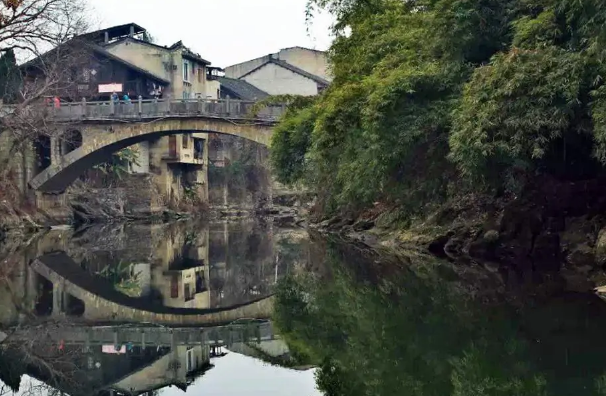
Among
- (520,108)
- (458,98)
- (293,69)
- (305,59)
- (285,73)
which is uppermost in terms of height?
(305,59)

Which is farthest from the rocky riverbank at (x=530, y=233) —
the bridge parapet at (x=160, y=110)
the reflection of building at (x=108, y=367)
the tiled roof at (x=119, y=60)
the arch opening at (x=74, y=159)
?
the tiled roof at (x=119, y=60)

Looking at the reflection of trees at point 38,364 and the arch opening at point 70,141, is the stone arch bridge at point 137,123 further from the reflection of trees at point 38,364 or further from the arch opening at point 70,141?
the reflection of trees at point 38,364

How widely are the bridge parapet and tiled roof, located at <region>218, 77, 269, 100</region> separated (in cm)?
1891

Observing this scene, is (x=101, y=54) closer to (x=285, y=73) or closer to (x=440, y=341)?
(x=285, y=73)

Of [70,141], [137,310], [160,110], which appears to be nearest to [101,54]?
[70,141]

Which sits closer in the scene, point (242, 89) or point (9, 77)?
point (9, 77)

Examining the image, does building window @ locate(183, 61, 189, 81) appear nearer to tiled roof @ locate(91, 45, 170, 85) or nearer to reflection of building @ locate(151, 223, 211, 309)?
tiled roof @ locate(91, 45, 170, 85)

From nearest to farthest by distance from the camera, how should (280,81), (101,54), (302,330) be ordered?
(302,330), (101,54), (280,81)

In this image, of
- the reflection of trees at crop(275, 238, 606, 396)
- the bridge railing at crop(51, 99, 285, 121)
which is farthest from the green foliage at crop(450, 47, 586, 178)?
the bridge railing at crop(51, 99, 285, 121)

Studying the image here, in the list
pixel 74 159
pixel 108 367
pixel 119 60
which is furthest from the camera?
pixel 119 60

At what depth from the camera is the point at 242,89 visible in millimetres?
59281

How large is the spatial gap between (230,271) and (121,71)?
27735mm

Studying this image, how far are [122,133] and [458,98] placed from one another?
24.0 metres

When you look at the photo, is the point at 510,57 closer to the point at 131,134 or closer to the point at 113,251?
the point at 113,251
